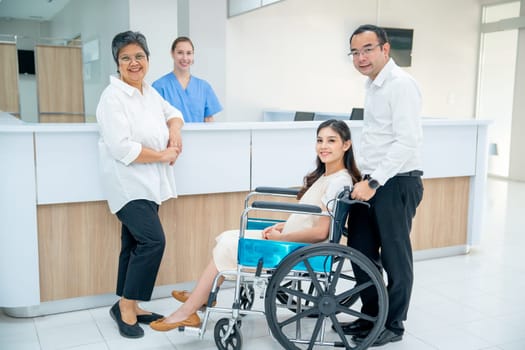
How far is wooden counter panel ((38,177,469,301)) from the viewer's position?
8.66 feet

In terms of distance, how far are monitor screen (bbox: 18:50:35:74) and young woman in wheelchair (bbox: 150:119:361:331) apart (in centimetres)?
1129

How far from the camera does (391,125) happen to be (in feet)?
7.14

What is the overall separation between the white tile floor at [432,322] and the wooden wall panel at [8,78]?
6255 mm

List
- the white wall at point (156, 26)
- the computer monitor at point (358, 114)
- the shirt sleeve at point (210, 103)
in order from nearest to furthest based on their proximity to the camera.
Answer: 1. the shirt sleeve at point (210, 103)
2. the computer monitor at point (358, 114)
3. the white wall at point (156, 26)

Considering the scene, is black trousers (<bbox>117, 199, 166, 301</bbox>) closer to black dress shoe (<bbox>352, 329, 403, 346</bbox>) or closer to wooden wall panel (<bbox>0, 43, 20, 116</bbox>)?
black dress shoe (<bbox>352, 329, 403, 346</bbox>)

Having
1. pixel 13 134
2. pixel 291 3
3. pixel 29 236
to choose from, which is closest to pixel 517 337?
pixel 29 236

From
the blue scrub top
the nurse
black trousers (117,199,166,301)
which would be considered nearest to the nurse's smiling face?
the nurse

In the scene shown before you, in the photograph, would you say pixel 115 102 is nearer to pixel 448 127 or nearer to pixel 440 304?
pixel 440 304

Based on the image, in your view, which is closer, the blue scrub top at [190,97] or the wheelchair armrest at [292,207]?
the wheelchair armrest at [292,207]

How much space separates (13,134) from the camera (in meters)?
2.43

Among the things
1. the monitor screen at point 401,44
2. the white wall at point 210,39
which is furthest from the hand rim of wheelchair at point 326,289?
the monitor screen at point 401,44

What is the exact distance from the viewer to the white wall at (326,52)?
270 inches

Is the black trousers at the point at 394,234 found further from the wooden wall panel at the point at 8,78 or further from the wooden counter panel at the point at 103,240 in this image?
the wooden wall panel at the point at 8,78

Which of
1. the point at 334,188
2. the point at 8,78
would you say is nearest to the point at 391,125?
the point at 334,188
